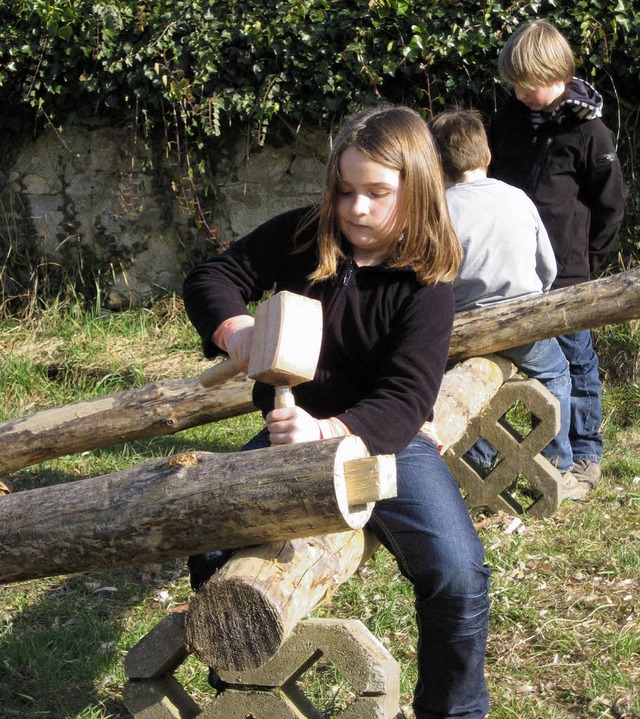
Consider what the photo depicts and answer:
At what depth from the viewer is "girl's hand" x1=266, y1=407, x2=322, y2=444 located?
2.18m

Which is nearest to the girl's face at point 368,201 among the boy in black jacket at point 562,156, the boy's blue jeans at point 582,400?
the boy in black jacket at point 562,156

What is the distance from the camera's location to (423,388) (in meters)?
2.47

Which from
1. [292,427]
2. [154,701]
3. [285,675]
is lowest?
[154,701]

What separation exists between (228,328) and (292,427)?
1.81ft

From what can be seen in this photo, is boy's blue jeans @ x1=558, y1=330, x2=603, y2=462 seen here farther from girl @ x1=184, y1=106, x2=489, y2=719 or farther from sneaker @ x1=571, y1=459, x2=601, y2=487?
girl @ x1=184, y1=106, x2=489, y2=719

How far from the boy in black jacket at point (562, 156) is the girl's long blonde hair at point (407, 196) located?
1962 mm

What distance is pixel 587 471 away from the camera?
186 inches

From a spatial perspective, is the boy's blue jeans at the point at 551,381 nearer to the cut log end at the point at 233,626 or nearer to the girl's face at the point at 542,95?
the girl's face at the point at 542,95

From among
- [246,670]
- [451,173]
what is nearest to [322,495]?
[246,670]

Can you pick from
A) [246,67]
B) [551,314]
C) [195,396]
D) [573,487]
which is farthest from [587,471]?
[246,67]

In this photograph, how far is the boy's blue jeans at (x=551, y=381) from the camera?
4.38 meters

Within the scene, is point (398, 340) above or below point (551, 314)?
above

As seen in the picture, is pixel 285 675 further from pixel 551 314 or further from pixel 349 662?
pixel 551 314

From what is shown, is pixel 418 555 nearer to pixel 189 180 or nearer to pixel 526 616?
pixel 526 616
